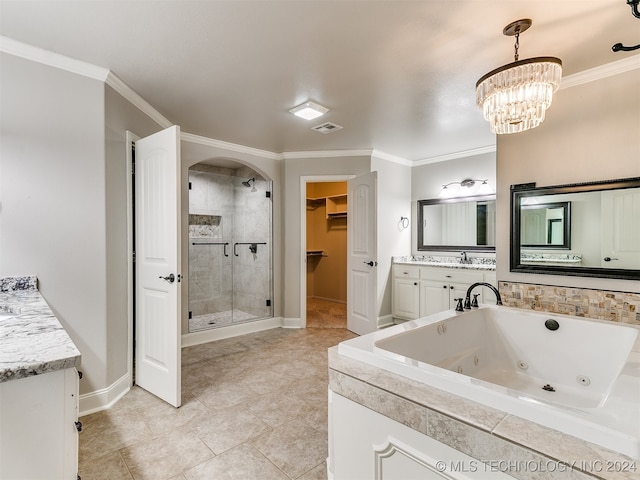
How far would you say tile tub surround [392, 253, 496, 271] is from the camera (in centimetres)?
367

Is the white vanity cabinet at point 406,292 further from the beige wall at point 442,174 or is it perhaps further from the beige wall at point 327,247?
the beige wall at point 327,247

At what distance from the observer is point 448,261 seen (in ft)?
14.1

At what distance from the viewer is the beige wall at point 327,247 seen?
234 inches

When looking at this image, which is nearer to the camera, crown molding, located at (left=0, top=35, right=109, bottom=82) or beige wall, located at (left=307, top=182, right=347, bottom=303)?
crown molding, located at (left=0, top=35, right=109, bottom=82)

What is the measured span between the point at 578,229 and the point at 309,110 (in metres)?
2.23

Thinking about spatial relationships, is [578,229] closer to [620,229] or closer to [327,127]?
[620,229]

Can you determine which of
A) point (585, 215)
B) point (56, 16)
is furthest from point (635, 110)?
point (56, 16)

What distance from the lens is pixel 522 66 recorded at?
4.98 feet

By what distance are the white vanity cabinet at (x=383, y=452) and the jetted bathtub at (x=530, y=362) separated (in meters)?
0.18

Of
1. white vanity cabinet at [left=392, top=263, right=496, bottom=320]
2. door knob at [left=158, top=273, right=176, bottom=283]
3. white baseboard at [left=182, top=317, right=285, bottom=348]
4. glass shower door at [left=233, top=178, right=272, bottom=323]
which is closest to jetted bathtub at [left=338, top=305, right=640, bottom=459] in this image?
white vanity cabinet at [left=392, top=263, right=496, bottom=320]

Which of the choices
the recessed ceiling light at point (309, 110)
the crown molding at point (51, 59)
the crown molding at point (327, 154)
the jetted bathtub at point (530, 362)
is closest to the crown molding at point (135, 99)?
the crown molding at point (51, 59)

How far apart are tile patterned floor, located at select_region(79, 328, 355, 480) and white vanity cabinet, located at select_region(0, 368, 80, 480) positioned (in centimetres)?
93

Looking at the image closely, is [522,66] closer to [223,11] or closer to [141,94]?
[223,11]

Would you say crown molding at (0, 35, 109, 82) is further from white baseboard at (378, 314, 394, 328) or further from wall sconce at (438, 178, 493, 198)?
wall sconce at (438, 178, 493, 198)
